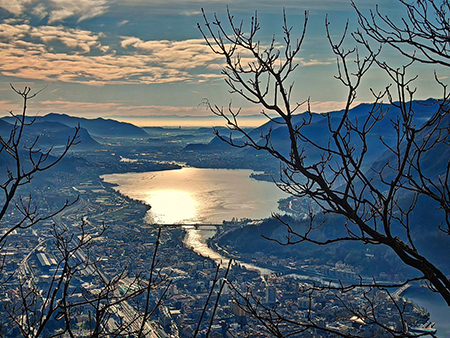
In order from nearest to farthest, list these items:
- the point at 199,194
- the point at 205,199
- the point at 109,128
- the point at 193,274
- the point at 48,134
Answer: the point at 193,274 < the point at 205,199 < the point at 199,194 < the point at 48,134 < the point at 109,128

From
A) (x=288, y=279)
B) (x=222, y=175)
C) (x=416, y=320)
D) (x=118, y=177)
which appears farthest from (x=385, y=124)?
(x=416, y=320)

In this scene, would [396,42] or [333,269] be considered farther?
[333,269]

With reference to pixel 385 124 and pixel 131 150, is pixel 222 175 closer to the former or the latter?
pixel 385 124

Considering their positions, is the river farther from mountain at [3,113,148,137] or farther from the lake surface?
mountain at [3,113,148,137]

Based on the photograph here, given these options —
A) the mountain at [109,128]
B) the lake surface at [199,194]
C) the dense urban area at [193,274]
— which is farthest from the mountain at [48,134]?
the mountain at [109,128]

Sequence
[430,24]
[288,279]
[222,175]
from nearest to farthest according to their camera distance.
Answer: [430,24]
[288,279]
[222,175]

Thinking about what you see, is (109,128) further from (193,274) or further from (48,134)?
(193,274)

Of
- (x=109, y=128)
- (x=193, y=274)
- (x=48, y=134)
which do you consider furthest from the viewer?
(x=109, y=128)

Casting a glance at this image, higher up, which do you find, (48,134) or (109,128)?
(48,134)

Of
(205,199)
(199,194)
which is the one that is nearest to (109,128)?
(199,194)
